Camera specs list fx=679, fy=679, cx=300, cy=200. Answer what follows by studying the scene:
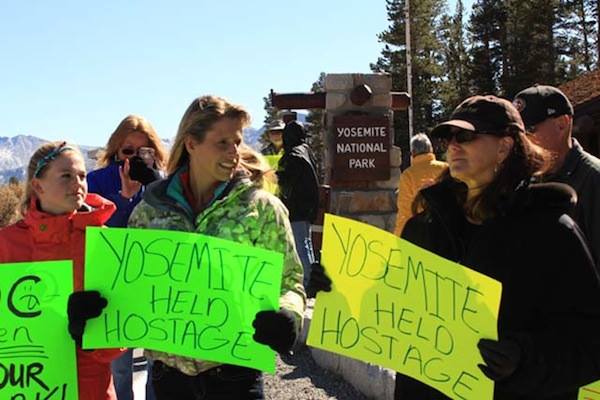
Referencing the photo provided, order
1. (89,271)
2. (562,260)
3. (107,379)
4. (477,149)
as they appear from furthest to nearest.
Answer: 1. (107,379)
2. (89,271)
3. (477,149)
4. (562,260)

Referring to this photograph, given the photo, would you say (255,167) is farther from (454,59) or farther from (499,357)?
(454,59)

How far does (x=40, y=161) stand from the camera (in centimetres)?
265

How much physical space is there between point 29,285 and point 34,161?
A: 0.57m

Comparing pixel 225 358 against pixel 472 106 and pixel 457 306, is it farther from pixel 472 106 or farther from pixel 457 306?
pixel 472 106

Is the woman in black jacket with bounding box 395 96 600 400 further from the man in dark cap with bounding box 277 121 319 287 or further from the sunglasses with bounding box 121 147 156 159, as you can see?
the man in dark cap with bounding box 277 121 319 287

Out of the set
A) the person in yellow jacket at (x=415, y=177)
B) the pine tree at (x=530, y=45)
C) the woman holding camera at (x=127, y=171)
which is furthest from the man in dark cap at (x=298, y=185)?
the pine tree at (x=530, y=45)

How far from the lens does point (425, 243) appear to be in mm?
2279

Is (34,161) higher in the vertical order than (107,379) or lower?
higher

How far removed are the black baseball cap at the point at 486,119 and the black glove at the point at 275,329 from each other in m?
0.76

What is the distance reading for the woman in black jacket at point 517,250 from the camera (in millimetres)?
1901

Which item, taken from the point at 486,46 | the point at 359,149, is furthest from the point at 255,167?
the point at 486,46

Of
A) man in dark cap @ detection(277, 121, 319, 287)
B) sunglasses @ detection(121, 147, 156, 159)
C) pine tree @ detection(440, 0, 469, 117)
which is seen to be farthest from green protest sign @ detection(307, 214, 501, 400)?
pine tree @ detection(440, 0, 469, 117)

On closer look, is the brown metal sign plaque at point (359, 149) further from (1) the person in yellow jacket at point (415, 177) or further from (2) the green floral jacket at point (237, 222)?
(2) the green floral jacket at point (237, 222)

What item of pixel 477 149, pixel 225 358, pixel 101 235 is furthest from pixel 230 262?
pixel 477 149
